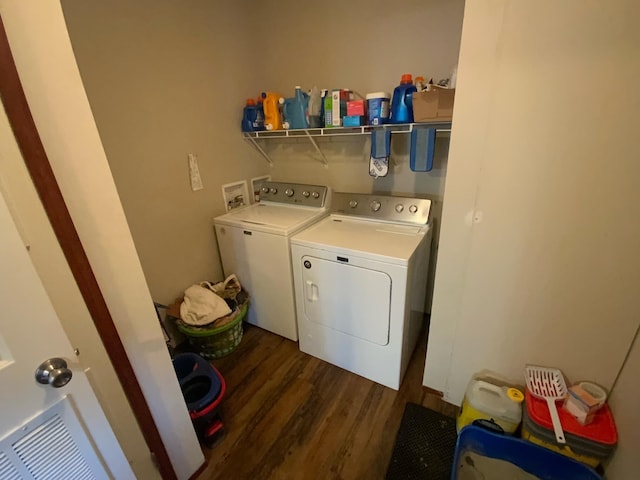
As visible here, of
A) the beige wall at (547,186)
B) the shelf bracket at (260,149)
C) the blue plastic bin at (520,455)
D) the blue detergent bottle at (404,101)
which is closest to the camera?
the beige wall at (547,186)

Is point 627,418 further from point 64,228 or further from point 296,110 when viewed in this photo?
point 296,110

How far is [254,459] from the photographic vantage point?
1439 mm

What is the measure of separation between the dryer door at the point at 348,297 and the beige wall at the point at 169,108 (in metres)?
0.98

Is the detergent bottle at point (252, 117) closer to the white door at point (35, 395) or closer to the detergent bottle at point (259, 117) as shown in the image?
the detergent bottle at point (259, 117)

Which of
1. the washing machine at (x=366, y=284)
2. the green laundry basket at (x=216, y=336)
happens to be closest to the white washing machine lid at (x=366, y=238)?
the washing machine at (x=366, y=284)

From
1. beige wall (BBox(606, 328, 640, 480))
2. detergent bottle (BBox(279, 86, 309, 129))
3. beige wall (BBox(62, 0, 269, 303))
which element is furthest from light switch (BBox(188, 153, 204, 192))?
beige wall (BBox(606, 328, 640, 480))

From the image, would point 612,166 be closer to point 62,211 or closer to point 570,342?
point 570,342

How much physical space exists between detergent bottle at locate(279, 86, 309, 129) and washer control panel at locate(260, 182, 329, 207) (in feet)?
1.59

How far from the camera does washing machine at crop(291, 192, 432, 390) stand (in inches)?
60.8

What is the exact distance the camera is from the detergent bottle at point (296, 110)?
78.7 inches

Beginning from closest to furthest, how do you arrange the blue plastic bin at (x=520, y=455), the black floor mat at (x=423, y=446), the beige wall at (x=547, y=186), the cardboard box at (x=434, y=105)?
1. the beige wall at (x=547, y=186)
2. the blue plastic bin at (x=520, y=455)
3. the black floor mat at (x=423, y=446)
4. the cardboard box at (x=434, y=105)

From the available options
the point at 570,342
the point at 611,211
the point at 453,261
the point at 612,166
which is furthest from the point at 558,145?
the point at 570,342

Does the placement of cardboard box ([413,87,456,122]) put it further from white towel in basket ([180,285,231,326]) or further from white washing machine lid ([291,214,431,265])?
white towel in basket ([180,285,231,326])

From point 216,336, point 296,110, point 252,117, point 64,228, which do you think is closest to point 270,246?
point 216,336
